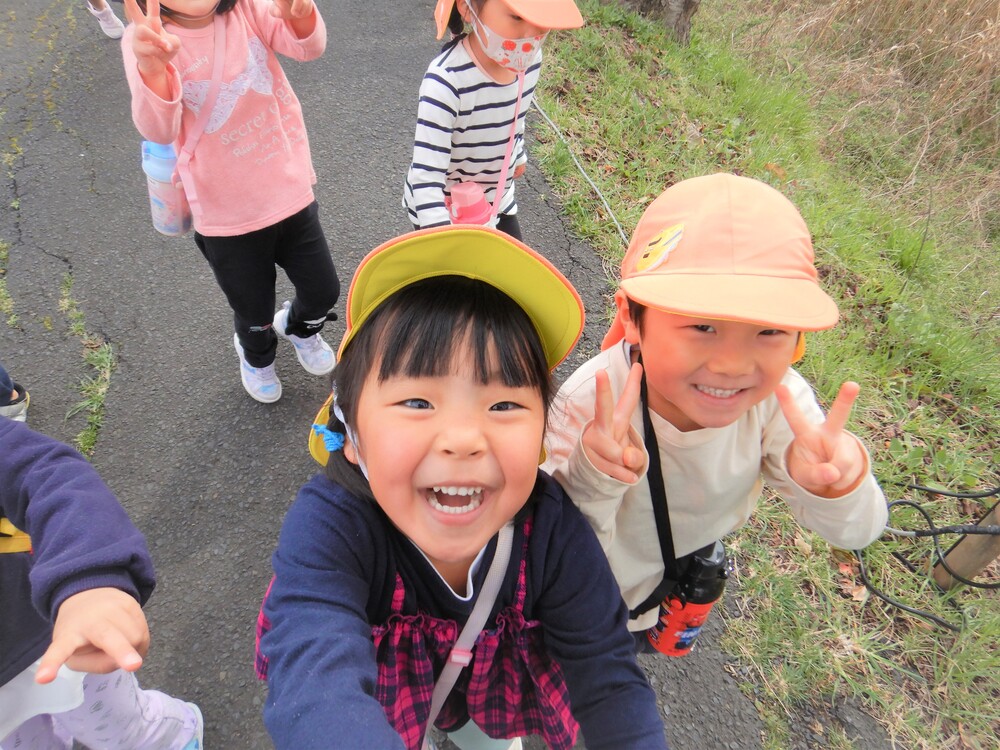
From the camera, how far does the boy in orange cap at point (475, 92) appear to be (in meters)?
2.12

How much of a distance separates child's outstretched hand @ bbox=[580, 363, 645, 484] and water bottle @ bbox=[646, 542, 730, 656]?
0.44 metres

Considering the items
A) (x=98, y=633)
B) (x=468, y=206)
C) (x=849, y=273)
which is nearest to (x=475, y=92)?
(x=468, y=206)

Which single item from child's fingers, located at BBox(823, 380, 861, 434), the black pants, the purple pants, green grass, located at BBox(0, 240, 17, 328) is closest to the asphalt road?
green grass, located at BBox(0, 240, 17, 328)

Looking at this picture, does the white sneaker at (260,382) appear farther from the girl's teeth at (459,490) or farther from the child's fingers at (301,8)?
the girl's teeth at (459,490)

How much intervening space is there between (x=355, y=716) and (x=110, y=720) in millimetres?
903

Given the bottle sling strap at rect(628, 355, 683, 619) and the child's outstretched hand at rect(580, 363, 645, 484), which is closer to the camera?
the child's outstretched hand at rect(580, 363, 645, 484)

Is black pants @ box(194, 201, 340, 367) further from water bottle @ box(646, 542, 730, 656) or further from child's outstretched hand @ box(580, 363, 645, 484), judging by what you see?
water bottle @ box(646, 542, 730, 656)

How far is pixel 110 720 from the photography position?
1.50 meters

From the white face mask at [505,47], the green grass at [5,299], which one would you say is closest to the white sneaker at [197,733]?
the green grass at [5,299]

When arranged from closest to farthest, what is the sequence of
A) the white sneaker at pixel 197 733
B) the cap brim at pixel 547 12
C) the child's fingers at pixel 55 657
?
the child's fingers at pixel 55 657, the white sneaker at pixel 197 733, the cap brim at pixel 547 12

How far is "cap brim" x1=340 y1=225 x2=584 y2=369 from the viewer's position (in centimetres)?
111

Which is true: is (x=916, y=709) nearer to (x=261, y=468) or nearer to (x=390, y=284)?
(x=390, y=284)

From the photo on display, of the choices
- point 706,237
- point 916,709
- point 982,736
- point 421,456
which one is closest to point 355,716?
point 421,456

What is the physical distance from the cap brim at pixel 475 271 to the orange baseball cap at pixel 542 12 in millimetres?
1295
